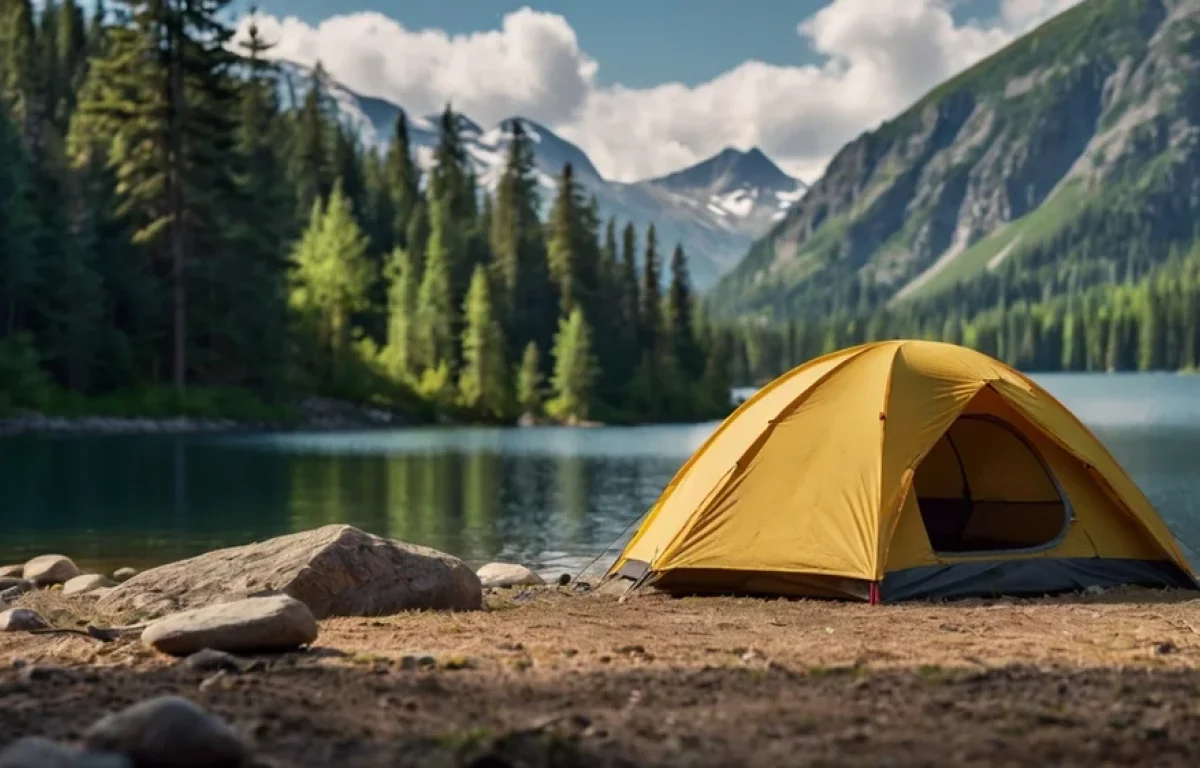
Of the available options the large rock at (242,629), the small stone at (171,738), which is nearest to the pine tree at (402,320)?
the large rock at (242,629)

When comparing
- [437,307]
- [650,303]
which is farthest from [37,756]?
[650,303]

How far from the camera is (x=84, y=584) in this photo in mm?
15508

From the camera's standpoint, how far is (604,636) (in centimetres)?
1031

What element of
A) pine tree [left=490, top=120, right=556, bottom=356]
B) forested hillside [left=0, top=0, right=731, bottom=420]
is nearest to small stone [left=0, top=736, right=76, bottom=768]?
forested hillside [left=0, top=0, right=731, bottom=420]

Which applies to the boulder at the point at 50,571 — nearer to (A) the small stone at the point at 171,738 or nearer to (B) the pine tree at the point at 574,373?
(A) the small stone at the point at 171,738

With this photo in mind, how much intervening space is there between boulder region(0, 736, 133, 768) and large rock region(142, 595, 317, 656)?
3.61 meters

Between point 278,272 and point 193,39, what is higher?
point 193,39

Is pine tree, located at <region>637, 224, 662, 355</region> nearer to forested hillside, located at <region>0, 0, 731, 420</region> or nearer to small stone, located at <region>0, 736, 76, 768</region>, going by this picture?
forested hillside, located at <region>0, 0, 731, 420</region>

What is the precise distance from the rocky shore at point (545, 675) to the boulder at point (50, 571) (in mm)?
3578

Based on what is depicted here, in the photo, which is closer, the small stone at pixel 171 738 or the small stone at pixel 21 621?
the small stone at pixel 171 738

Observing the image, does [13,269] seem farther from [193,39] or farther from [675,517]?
[675,517]

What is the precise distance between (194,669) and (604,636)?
3.33 meters

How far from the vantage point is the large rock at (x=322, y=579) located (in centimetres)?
1207

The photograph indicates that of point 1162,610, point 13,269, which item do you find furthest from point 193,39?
point 1162,610
